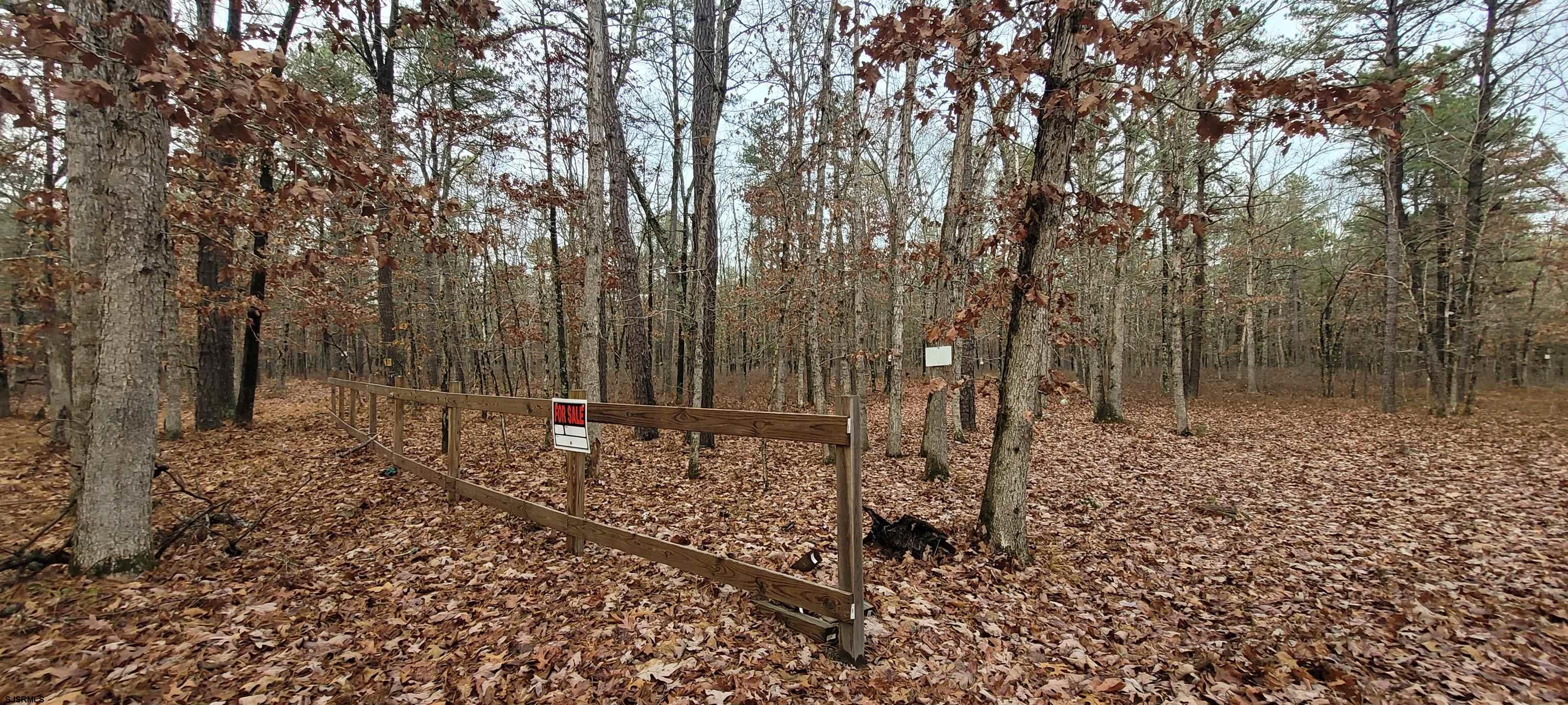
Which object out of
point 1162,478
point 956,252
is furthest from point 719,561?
point 1162,478

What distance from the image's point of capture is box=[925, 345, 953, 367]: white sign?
635cm

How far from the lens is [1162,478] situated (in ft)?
27.4

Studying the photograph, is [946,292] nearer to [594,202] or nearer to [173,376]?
[594,202]

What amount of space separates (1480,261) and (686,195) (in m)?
21.1

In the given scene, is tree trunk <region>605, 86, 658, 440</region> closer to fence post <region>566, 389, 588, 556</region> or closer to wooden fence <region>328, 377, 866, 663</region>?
wooden fence <region>328, 377, 866, 663</region>

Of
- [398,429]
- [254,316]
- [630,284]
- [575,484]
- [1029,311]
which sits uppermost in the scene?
[630,284]

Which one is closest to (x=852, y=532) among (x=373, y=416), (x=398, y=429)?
(x=398, y=429)

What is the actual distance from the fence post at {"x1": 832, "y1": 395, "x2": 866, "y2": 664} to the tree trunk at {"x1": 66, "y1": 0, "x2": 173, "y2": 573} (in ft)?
16.0

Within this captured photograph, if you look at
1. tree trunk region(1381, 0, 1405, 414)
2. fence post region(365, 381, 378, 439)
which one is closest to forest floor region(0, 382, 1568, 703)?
fence post region(365, 381, 378, 439)

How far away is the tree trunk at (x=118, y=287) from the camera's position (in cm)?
367

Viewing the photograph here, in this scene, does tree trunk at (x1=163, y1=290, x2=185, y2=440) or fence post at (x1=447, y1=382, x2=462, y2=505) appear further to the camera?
tree trunk at (x1=163, y1=290, x2=185, y2=440)

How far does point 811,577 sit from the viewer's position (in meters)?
4.48

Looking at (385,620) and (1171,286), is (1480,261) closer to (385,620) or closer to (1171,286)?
(1171,286)

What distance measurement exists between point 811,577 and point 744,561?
28.2 inches
